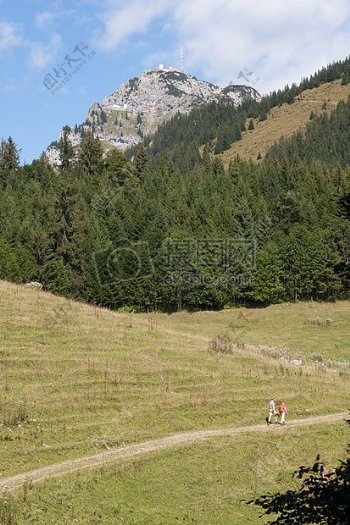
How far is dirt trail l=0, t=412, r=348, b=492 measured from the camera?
21.8 meters

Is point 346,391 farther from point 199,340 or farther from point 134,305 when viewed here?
point 134,305

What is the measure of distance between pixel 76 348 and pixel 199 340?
1190 centimetres

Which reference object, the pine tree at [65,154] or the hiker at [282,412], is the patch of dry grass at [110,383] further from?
the pine tree at [65,154]

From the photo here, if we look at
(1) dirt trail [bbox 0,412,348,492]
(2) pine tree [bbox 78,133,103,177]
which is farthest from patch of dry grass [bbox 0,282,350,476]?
(2) pine tree [bbox 78,133,103,177]

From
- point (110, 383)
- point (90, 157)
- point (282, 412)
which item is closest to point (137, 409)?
point (110, 383)

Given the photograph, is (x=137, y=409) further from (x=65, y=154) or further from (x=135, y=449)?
(x=65, y=154)

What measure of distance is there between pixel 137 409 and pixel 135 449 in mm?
3747

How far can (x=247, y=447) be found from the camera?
1096 inches

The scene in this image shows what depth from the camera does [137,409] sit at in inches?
1169

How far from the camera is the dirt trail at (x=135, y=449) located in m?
21.8

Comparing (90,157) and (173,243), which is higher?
(90,157)

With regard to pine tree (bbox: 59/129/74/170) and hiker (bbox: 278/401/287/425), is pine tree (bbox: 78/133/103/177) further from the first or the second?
hiker (bbox: 278/401/287/425)

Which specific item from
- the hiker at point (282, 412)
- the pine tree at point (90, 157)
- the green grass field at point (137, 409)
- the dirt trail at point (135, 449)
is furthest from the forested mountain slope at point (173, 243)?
the hiker at point (282, 412)

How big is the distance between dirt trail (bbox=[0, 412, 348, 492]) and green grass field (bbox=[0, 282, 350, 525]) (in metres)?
0.53
